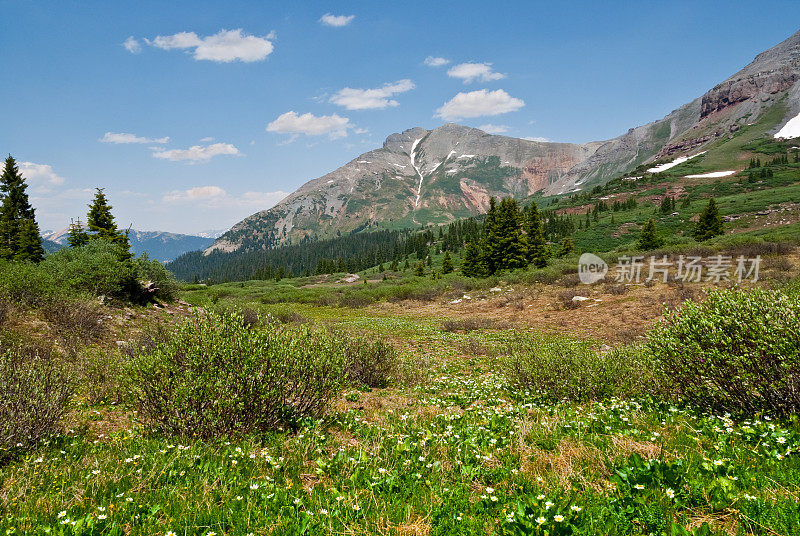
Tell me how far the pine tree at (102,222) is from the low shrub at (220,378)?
159 feet

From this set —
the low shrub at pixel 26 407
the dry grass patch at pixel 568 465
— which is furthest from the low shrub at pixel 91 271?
the dry grass patch at pixel 568 465

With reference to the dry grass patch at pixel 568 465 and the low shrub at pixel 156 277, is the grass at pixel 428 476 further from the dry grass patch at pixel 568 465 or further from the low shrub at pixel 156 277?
the low shrub at pixel 156 277

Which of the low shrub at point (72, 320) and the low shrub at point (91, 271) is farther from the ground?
the low shrub at point (91, 271)

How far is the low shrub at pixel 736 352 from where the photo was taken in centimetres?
590

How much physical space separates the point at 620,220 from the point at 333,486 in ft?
440

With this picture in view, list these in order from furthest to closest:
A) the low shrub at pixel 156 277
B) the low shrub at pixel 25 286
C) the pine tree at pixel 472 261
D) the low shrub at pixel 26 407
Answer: the pine tree at pixel 472 261
the low shrub at pixel 156 277
the low shrub at pixel 25 286
the low shrub at pixel 26 407

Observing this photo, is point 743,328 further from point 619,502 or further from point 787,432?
point 619,502

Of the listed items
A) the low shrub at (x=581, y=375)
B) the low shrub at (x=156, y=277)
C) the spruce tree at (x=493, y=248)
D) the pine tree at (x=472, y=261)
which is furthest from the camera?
the pine tree at (x=472, y=261)

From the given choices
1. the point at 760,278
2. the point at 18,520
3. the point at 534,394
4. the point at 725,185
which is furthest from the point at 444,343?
the point at 725,185

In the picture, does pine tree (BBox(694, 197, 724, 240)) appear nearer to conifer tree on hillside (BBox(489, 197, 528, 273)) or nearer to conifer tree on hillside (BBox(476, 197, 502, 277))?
conifer tree on hillside (BBox(489, 197, 528, 273))

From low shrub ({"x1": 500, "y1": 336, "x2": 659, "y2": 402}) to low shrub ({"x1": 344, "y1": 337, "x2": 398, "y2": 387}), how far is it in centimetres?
446

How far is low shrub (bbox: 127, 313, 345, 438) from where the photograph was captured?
6090 millimetres

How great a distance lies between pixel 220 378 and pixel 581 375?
869 centimetres

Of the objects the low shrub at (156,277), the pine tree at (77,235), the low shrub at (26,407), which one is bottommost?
the low shrub at (26,407)
